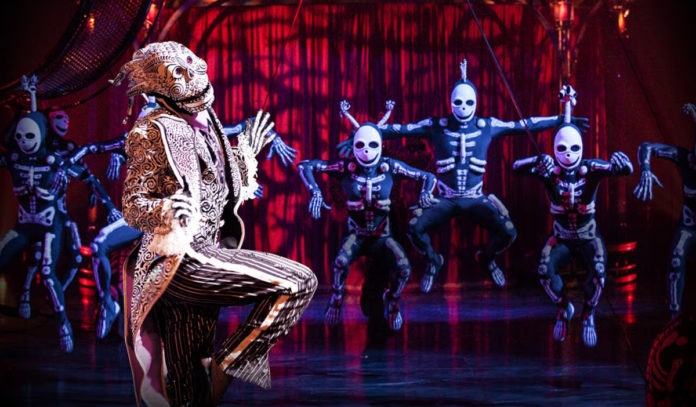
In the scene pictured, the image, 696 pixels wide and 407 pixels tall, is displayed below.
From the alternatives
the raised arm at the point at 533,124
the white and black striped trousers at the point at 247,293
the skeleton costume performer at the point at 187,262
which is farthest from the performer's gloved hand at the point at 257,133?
the raised arm at the point at 533,124

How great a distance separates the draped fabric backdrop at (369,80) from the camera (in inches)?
297

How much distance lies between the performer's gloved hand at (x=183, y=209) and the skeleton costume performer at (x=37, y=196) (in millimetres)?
3034

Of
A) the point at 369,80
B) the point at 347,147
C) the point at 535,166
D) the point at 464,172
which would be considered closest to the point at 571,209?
the point at 535,166

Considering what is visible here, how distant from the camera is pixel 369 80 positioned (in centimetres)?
754

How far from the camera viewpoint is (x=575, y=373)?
4.42 metres

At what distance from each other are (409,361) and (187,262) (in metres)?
2.24

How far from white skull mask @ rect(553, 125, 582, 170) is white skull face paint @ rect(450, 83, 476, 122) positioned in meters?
0.83

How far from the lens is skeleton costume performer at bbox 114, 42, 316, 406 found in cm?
280

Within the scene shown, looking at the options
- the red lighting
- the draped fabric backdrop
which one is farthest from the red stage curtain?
the red lighting

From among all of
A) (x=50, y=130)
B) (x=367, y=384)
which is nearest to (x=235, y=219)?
(x=367, y=384)

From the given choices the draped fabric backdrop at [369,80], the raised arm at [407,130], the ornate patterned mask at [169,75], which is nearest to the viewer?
the ornate patterned mask at [169,75]

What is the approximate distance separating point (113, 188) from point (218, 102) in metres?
1.17

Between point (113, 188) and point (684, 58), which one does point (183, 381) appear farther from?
point (684, 58)

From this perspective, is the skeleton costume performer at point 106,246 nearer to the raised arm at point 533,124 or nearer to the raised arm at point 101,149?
the raised arm at point 101,149
